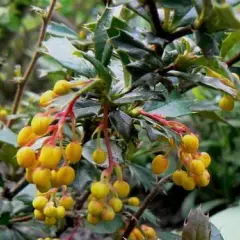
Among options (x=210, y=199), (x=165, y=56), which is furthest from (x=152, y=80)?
(x=210, y=199)

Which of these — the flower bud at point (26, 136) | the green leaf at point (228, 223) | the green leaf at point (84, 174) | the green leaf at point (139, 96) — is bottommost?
the green leaf at point (228, 223)

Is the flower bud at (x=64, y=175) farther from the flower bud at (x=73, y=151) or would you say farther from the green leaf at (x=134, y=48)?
the green leaf at (x=134, y=48)

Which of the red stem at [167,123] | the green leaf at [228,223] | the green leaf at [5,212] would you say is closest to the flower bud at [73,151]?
the red stem at [167,123]

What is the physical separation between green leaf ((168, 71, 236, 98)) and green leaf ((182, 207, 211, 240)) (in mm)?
160

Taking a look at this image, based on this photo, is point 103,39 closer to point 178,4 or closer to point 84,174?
point 178,4

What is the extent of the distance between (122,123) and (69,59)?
11 centimetres

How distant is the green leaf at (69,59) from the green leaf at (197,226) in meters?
0.22

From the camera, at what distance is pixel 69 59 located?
0.69 meters

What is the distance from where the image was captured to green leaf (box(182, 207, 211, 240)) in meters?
0.69

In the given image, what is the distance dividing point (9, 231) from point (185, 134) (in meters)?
0.44

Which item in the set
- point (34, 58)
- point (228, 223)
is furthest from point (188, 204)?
point (34, 58)

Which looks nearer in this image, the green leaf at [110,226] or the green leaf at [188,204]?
the green leaf at [110,226]

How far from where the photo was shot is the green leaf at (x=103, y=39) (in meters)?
0.67

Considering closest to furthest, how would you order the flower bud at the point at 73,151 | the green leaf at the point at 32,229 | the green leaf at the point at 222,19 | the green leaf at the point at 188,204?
the green leaf at the point at 222,19, the flower bud at the point at 73,151, the green leaf at the point at 32,229, the green leaf at the point at 188,204
